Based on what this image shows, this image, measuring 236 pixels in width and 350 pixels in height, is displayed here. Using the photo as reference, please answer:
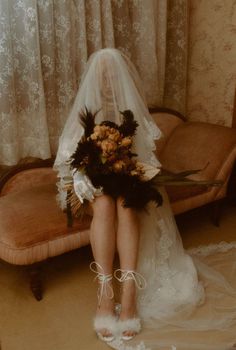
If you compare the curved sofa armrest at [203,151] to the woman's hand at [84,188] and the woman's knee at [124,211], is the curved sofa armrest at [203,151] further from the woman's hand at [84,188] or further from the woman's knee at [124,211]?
the woman's hand at [84,188]

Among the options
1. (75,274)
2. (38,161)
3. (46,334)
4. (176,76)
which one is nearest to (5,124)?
(38,161)

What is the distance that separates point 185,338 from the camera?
1.74 m

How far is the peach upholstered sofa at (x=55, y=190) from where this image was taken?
199 centimetres

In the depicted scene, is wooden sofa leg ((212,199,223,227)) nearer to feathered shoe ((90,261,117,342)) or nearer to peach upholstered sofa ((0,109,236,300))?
peach upholstered sofa ((0,109,236,300))

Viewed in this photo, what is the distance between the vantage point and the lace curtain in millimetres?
2330

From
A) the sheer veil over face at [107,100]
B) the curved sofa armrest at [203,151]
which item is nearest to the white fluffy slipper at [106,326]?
the sheer veil over face at [107,100]

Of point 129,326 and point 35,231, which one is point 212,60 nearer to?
point 35,231

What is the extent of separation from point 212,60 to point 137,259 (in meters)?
1.93

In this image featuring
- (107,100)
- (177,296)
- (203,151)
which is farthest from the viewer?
(203,151)

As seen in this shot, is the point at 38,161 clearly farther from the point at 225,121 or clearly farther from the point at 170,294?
the point at 225,121

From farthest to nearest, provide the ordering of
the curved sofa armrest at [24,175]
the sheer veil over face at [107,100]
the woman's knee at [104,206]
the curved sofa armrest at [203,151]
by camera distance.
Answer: the curved sofa armrest at [203,151]
the curved sofa armrest at [24,175]
the sheer veil over face at [107,100]
the woman's knee at [104,206]

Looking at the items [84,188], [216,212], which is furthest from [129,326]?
[216,212]

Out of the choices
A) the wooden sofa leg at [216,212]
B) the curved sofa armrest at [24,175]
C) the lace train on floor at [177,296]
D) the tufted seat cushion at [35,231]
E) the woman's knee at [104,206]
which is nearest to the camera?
the lace train on floor at [177,296]

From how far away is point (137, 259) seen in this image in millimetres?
1915
